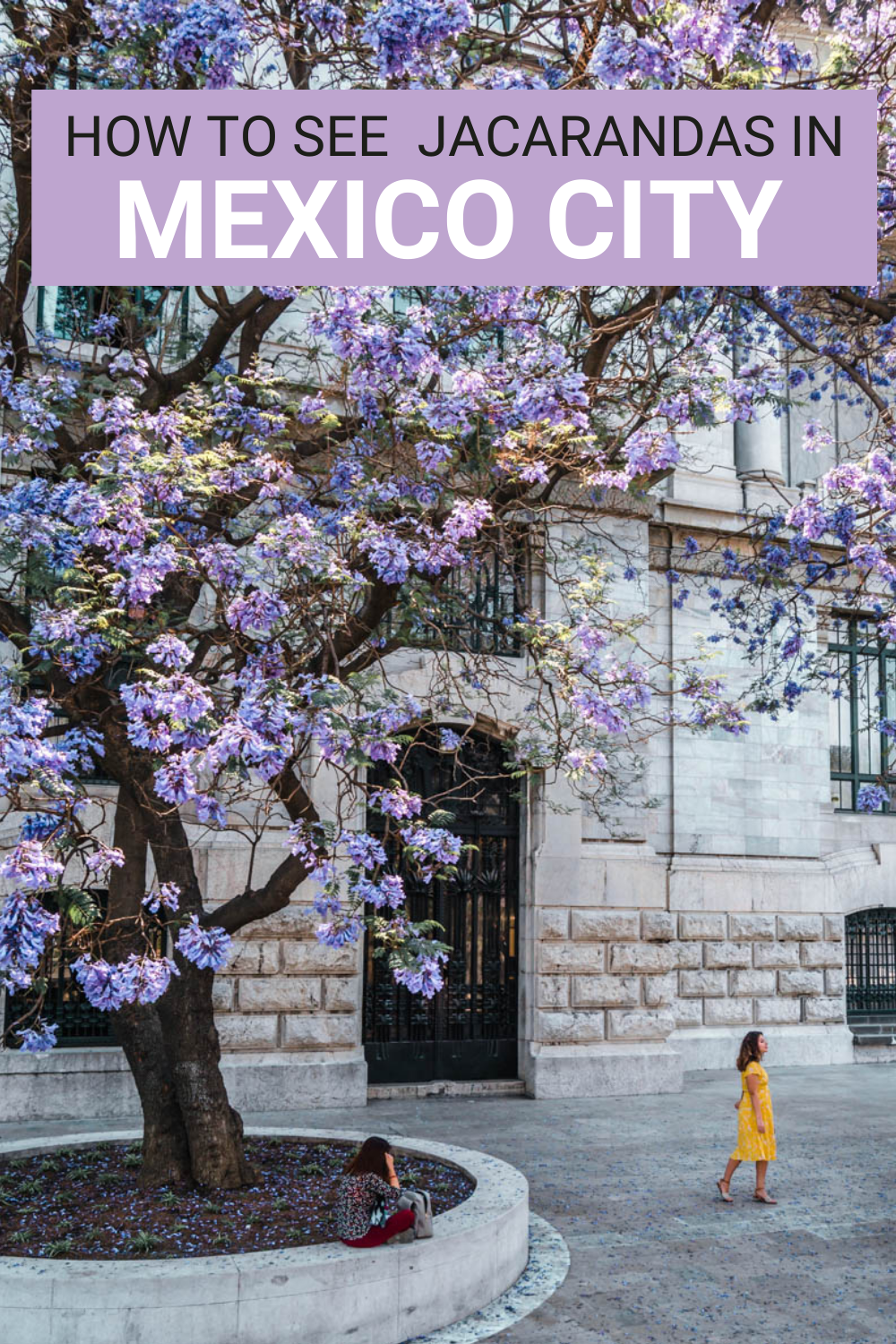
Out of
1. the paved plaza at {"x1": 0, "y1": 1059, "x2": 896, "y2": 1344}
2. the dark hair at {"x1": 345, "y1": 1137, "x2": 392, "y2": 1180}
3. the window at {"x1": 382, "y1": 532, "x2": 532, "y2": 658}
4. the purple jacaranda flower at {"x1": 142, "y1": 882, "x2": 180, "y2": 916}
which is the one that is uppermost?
the window at {"x1": 382, "y1": 532, "x2": 532, "y2": 658}

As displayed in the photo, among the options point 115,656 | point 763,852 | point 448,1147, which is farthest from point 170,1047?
point 763,852

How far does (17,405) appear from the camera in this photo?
8.09 m

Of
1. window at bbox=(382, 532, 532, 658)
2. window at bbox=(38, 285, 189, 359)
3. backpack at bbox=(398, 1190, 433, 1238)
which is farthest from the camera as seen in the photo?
window at bbox=(38, 285, 189, 359)

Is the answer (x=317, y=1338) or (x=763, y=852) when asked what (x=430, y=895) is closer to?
(x=763, y=852)

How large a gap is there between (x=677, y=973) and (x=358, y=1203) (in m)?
10.5

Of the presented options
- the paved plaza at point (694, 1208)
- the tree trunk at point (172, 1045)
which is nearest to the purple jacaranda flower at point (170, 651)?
the tree trunk at point (172, 1045)

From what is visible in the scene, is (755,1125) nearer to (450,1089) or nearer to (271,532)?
(271,532)

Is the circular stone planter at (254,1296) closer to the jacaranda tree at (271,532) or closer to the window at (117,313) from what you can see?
the jacaranda tree at (271,532)

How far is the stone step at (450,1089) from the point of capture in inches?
561

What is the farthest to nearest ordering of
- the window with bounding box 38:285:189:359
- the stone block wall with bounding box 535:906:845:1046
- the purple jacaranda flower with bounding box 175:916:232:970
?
the stone block wall with bounding box 535:906:845:1046
the window with bounding box 38:285:189:359
the purple jacaranda flower with bounding box 175:916:232:970

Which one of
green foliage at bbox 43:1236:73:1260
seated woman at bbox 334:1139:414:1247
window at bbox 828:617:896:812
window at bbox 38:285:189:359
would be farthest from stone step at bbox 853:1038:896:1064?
green foliage at bbox 43:1236:73:1260

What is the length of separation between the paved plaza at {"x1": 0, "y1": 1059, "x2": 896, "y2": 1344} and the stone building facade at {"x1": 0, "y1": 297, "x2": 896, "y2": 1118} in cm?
59

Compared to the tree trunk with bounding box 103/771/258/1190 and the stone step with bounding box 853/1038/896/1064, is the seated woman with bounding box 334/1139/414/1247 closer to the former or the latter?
the tree trunk with bounding box 103/771/258/1190

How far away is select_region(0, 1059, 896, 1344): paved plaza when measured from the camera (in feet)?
22.6
